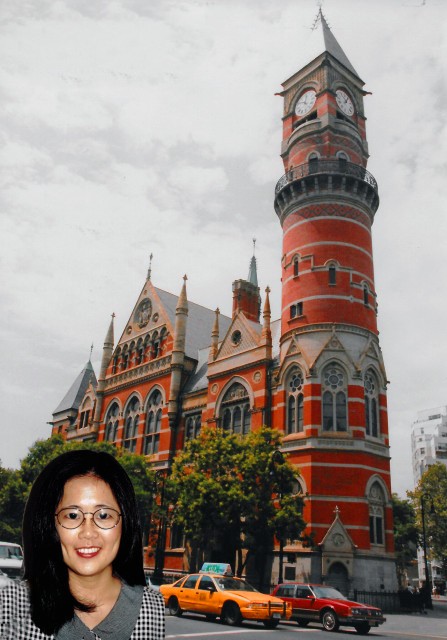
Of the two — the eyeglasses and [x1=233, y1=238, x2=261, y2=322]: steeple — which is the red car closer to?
the eyeglasses

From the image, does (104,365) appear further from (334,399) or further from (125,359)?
(334,399)

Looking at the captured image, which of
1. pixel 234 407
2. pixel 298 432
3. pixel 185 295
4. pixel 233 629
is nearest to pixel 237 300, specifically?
pixel 185 295

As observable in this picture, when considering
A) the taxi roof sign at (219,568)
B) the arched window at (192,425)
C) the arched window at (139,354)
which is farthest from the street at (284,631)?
the arched window at (139,354)

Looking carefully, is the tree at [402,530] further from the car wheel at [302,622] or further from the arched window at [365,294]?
the car wheel at [302,622]

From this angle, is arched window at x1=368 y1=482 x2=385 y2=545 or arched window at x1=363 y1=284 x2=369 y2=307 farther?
arched window at x1=363 y1=284 x2=369 y2=307

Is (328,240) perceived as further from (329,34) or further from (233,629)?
(233,629)

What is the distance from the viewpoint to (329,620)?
725 inches

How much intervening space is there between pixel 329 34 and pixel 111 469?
47.5 m

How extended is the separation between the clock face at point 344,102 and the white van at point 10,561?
33309 millimetres

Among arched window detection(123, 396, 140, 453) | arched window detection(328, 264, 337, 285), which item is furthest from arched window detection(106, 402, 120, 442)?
arched window detection(328, 264, 337, 285)

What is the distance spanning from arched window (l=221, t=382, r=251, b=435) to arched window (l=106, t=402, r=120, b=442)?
1392 cm

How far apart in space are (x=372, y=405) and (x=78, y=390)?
3514 centimetres

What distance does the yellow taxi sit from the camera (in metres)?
16.6

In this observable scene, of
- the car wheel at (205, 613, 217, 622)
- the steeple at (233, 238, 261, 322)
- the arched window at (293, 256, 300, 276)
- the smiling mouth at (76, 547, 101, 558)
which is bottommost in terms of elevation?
the car wheel at (205, 613, 217, 622)
